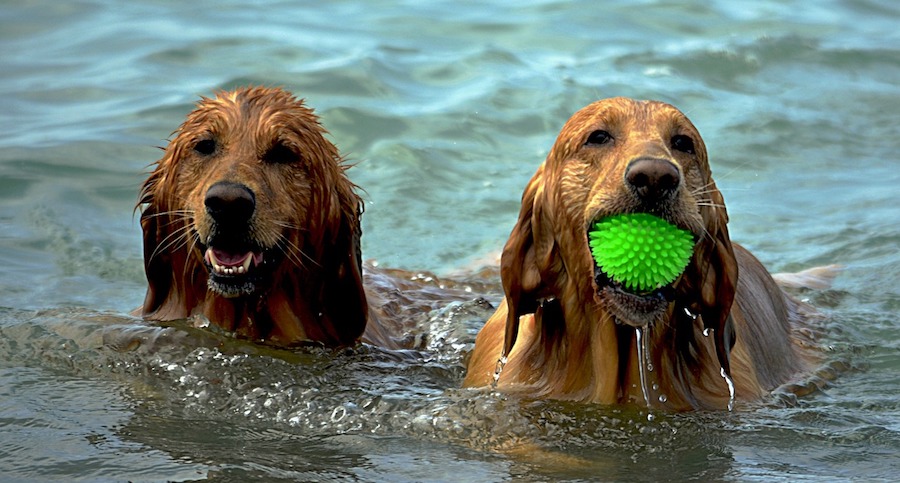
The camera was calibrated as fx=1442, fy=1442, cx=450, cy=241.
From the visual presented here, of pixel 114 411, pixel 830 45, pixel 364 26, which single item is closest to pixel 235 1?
pixel 364 26

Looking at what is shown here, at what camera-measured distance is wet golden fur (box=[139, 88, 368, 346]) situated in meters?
6.67

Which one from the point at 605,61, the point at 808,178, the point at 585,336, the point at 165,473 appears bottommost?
the point at 165,473

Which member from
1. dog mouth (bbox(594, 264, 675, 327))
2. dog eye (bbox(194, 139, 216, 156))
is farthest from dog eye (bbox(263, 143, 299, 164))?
dog mouth (bbox(594, 264, 675, 327))

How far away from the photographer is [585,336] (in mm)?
6055

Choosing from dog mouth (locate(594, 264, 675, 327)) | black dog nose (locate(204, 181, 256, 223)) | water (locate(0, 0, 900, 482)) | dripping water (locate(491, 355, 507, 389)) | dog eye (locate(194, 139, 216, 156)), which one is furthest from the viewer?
dog eye (locate(194, 139, 216, 156))

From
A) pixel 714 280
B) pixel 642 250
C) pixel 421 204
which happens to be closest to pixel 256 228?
pixel 642 250

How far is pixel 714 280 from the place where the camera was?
5980 mm

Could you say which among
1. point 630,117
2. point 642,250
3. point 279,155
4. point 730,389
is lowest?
point 730,389

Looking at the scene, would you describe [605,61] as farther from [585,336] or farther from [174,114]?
[585,336]

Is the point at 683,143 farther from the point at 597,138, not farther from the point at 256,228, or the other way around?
the point at 256,228

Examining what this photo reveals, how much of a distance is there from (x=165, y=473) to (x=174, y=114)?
22.6 ft

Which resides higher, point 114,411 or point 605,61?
point 605,61

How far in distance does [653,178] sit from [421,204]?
16.8 feet

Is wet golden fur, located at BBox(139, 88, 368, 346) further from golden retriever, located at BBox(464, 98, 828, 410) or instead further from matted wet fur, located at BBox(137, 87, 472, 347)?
golden retriever, located at BBox(464, 98, 828, 410)
